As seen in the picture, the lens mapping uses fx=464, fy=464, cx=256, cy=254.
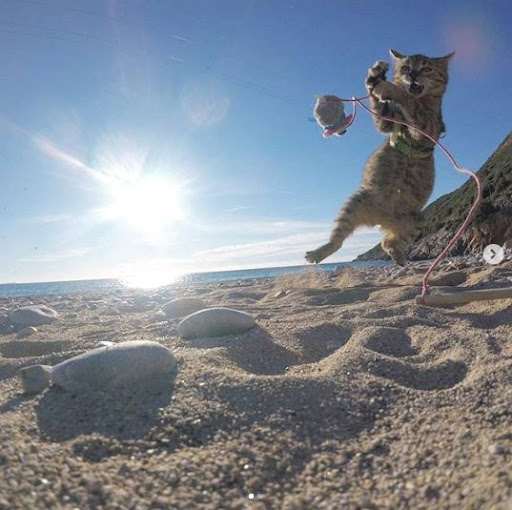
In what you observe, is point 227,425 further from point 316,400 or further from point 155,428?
point 316,400

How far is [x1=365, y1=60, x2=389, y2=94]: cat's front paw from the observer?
14.0 ft

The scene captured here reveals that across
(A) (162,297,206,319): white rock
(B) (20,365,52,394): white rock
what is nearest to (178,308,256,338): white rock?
(B) (20,365,52,394): white rock

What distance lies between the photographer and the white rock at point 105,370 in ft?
6.38

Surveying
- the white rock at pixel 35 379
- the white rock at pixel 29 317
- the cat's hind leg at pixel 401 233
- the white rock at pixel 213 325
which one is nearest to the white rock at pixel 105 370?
the white rock at pixel 35 379

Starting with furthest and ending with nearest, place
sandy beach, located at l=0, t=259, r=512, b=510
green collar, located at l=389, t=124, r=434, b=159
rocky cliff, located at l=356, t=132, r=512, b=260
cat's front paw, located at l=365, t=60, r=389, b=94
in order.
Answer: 1. rocky cliff, located at l=356, t=132, r=512, b=260
2. green collar, located at l=389, t=124, r=434, b=159
3. cat's front paw, located at l=365, t=60, r=389, b=94
4. sandy beach, located at l=0, t=259, r=512, b=510

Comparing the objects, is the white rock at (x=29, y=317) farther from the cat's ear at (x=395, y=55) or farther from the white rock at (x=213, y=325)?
the cat's ear at (x=395, y=55)

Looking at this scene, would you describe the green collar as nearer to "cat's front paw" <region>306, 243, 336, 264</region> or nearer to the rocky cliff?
"cat's front paw" <region>306, 243, 336, 264</region>

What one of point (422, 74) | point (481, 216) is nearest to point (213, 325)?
point (422, 74)

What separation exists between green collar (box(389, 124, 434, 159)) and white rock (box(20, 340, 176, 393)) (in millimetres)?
3319

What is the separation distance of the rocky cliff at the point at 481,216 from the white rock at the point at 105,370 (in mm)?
14399

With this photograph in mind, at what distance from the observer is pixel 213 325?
10.4 ft

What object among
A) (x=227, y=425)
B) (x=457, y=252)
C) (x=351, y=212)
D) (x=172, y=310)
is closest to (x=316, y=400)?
(x=227, y=425)

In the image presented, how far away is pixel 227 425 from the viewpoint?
1578 millimetres

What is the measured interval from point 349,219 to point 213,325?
196 centimetres
